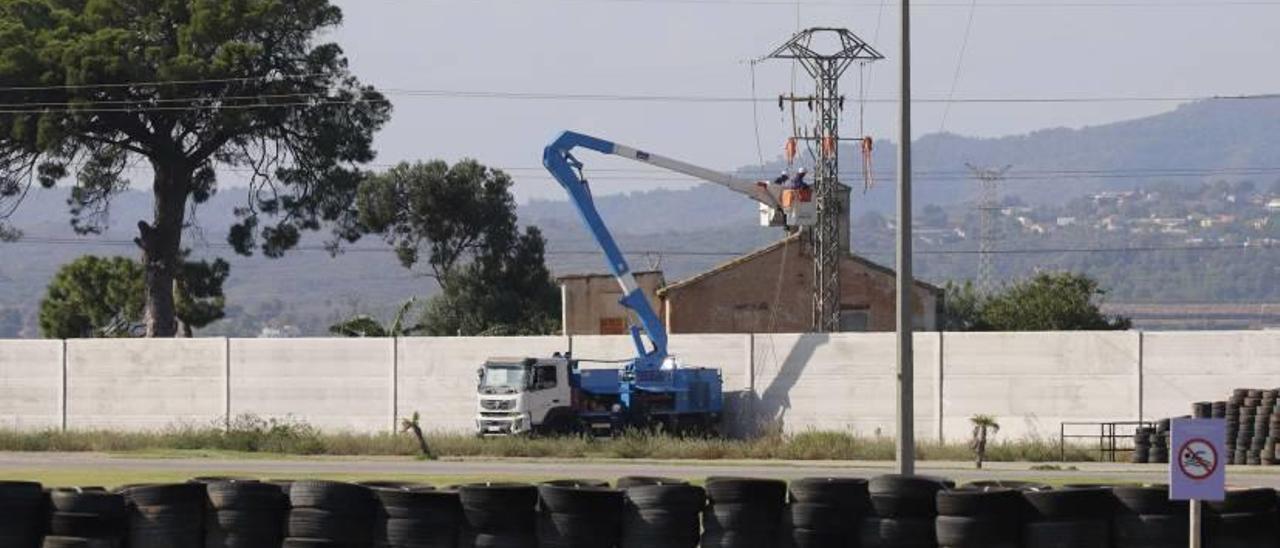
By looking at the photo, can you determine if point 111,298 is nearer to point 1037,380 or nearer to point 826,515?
point 1037,380

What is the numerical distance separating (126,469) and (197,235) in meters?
46.1

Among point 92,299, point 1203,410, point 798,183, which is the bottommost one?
point 1203,410

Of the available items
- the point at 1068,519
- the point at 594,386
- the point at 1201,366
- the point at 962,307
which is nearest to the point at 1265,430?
the point at 1201,366

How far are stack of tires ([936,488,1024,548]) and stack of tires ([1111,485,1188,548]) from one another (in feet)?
3.23

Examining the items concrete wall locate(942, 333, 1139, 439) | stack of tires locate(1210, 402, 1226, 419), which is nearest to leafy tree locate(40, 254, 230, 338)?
concrete wall locate(942, 333, 1139, 439)

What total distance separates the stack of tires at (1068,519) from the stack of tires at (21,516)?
10072 mm

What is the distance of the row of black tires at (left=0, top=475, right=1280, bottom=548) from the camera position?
2125 centimetres

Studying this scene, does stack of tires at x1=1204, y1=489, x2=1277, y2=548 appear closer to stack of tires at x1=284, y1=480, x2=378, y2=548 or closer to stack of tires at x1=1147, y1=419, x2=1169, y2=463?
stack of tires at x1=284, y1=480, x2=378, y2=548

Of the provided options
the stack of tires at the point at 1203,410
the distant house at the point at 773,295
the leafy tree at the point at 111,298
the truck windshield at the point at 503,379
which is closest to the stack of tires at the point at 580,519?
the stack of tires at the point at 1203,410

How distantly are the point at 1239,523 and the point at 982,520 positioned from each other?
97.0 inches

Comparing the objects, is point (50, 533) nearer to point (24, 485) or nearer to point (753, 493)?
point (24, 485)

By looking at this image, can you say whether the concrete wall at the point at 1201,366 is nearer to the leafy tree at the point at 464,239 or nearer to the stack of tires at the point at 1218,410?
the stack of tires at the point at 1218,410

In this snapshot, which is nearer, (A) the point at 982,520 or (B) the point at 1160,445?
(A) the point at 982,520

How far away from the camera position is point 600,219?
60719mm
